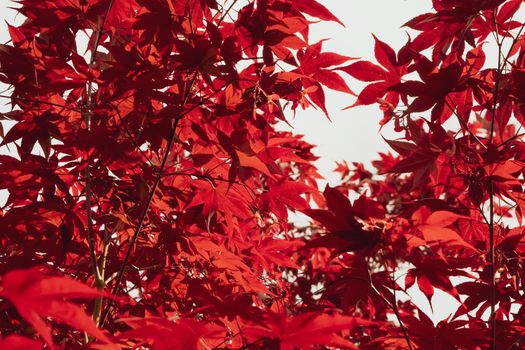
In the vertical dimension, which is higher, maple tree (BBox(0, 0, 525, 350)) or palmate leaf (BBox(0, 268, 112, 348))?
maple tree (BBox(0, 0, 525, 350))

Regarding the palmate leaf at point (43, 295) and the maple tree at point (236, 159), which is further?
the maple tree at point (236, 159)

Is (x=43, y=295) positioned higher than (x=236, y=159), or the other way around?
(x=236, y=159)

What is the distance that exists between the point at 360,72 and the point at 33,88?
941 mm

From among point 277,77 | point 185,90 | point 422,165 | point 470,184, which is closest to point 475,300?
point 470,184

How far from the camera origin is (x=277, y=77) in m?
1.34

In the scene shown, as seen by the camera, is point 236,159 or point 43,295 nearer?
point 43,295

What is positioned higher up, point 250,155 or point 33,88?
point 33,88

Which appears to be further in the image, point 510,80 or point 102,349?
point 510,80

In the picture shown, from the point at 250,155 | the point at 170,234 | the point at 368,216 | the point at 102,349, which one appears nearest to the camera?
the point at 102,349

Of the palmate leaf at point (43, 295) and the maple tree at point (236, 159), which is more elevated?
the maple tree at point (236, 159)

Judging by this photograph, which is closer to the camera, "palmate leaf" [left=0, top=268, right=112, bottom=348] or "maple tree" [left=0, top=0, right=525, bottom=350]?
"palmate leaf" [left=0, top=268, right=112, bottom=348]

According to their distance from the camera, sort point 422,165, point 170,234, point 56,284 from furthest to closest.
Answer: point 170,234
point 422,165
point 56,284

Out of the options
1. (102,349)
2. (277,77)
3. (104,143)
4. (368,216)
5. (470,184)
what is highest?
(277,77)

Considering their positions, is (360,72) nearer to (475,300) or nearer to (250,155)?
(250,155)
